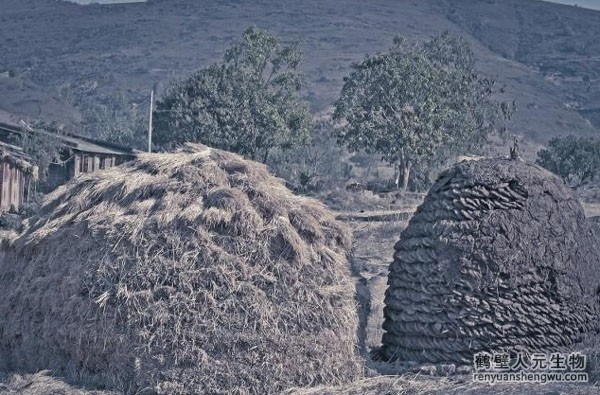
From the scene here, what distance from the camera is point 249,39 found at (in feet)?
135

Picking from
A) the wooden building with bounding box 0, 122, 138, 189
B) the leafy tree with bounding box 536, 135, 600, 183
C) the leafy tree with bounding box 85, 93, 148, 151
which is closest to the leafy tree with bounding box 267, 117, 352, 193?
the wooden building with bounding box 0, 122, 138, 189

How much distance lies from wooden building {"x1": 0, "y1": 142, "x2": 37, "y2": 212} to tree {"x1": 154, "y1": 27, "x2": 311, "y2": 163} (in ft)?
29.5

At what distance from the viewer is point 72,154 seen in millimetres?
35875

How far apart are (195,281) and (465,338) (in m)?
2.08

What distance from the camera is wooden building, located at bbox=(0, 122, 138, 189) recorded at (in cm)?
3569

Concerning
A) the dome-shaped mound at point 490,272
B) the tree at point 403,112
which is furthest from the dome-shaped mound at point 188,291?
the tree at point 403,112

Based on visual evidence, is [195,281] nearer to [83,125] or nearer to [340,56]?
[83,125]

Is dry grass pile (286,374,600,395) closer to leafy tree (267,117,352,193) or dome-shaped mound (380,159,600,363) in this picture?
dome-shaped mound (380,159,600,363)

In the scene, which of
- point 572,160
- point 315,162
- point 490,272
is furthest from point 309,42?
point 490,272

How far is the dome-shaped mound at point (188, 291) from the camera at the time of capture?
6676mm

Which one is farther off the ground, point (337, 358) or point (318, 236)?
point (318, 236)

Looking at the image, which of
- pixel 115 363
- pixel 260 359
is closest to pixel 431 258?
pixel 260 359

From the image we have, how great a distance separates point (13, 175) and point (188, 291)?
76.2 ft

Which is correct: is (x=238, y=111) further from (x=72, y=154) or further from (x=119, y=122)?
(x=119, y=122)
